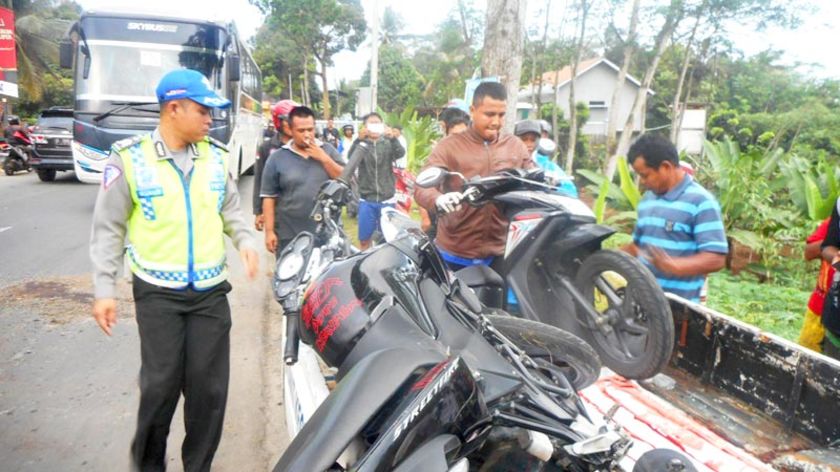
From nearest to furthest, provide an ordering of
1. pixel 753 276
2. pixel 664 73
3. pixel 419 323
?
1. pixel 419 323
2. pixel 753 276
3. pixel 664 73

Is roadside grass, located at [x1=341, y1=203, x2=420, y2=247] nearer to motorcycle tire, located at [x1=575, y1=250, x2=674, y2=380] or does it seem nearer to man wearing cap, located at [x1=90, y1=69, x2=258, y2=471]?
motorcycle tire, located at [x1=575, y1=250, x2=674, y2=380]

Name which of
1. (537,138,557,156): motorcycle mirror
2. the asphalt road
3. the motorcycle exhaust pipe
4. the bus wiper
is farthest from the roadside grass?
the motorcycle exhaust pipe

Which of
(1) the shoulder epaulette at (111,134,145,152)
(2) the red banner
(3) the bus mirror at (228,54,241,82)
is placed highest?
(2) the red banner

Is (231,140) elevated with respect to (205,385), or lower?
elevated

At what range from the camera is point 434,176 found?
276 centimetres

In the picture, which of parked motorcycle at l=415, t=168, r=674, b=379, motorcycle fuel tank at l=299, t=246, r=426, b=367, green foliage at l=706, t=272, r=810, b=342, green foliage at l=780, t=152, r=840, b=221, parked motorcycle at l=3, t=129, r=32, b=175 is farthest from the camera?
parked motorcycle at l=3, t=129, r=32, b=175

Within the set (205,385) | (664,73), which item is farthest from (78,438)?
(664,73)

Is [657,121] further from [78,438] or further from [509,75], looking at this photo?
[78,438]

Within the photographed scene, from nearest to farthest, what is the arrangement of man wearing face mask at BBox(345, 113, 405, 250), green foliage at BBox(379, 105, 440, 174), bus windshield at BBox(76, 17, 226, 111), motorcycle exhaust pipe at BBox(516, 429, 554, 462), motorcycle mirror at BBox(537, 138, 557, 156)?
motorcycle exhaust pipe at BBox(516, 429, 554, 462) < motorcycle mirror at BBox(537, 138, 557, 156) < man wearing face mask at BBox(345, 113, 405, 250) < bus windshield at BBox(76, 17, 226, 111) < green foliage at BBox(379, 105, 440, 174)

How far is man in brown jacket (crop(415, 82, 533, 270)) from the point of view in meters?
3.27

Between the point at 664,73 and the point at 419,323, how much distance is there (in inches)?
1273

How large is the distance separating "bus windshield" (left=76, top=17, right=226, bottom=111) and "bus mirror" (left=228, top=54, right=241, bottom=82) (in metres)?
0.64

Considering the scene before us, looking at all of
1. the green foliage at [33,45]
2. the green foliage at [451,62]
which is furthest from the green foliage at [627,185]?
the green foliage at [451,62]

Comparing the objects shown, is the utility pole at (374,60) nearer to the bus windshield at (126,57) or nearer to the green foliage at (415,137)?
the green foliage at (415,137)
